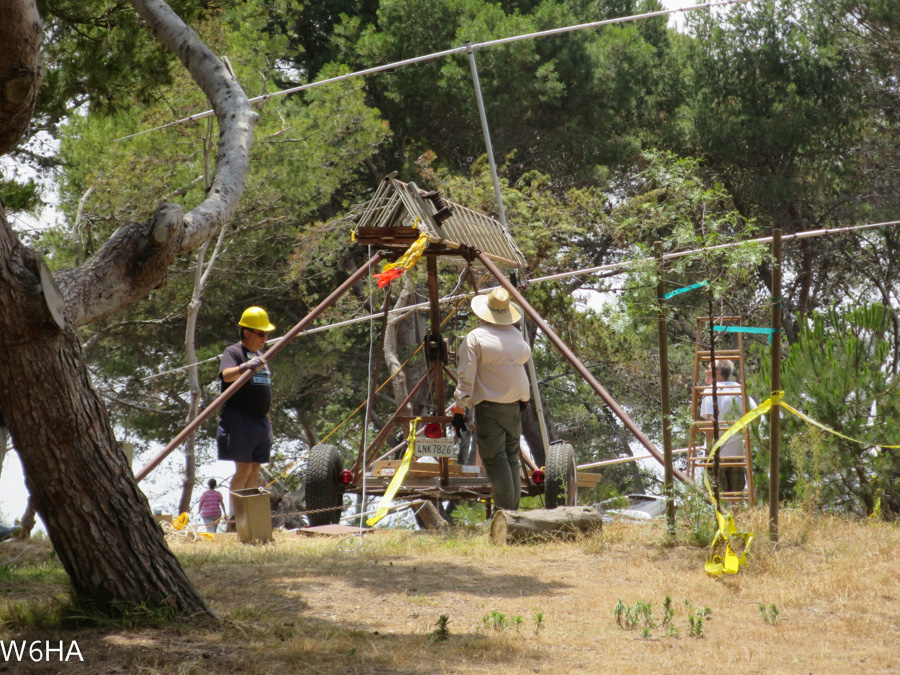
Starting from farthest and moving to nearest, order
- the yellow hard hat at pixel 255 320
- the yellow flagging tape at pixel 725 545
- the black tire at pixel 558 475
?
1. the black tire at pixel 558 475
2. the yellow hard hat at pixel 255 320
3. the yellow flagging tape at pixel 725 545

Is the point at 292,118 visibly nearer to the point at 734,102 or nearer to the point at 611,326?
the point at 734,102

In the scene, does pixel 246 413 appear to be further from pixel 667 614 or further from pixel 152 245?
pixel 667 614

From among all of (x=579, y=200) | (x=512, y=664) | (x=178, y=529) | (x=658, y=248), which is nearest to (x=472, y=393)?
(x=658, y=248)

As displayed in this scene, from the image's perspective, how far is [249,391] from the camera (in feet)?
22.2

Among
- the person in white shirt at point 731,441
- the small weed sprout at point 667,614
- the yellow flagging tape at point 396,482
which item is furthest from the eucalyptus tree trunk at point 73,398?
the person in white shirt at point 731,441

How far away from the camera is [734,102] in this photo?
567 inches

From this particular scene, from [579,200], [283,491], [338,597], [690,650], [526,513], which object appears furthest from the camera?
[283,491]

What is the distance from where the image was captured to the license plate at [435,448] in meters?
6.50

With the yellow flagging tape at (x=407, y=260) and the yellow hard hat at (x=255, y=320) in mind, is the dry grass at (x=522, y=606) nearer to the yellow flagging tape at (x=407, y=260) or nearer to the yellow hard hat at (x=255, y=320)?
the yellow hard hat at (x=255, y=320)

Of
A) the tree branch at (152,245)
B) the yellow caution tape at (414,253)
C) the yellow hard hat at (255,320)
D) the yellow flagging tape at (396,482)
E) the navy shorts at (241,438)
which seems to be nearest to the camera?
the tree branch at (152,245)

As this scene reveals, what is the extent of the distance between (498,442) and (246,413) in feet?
6.05

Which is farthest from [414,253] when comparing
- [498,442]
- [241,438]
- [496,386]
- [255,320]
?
[241,438]

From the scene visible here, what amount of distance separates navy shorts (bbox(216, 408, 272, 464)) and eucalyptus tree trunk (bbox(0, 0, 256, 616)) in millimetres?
3126

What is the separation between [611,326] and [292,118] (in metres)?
8.79
